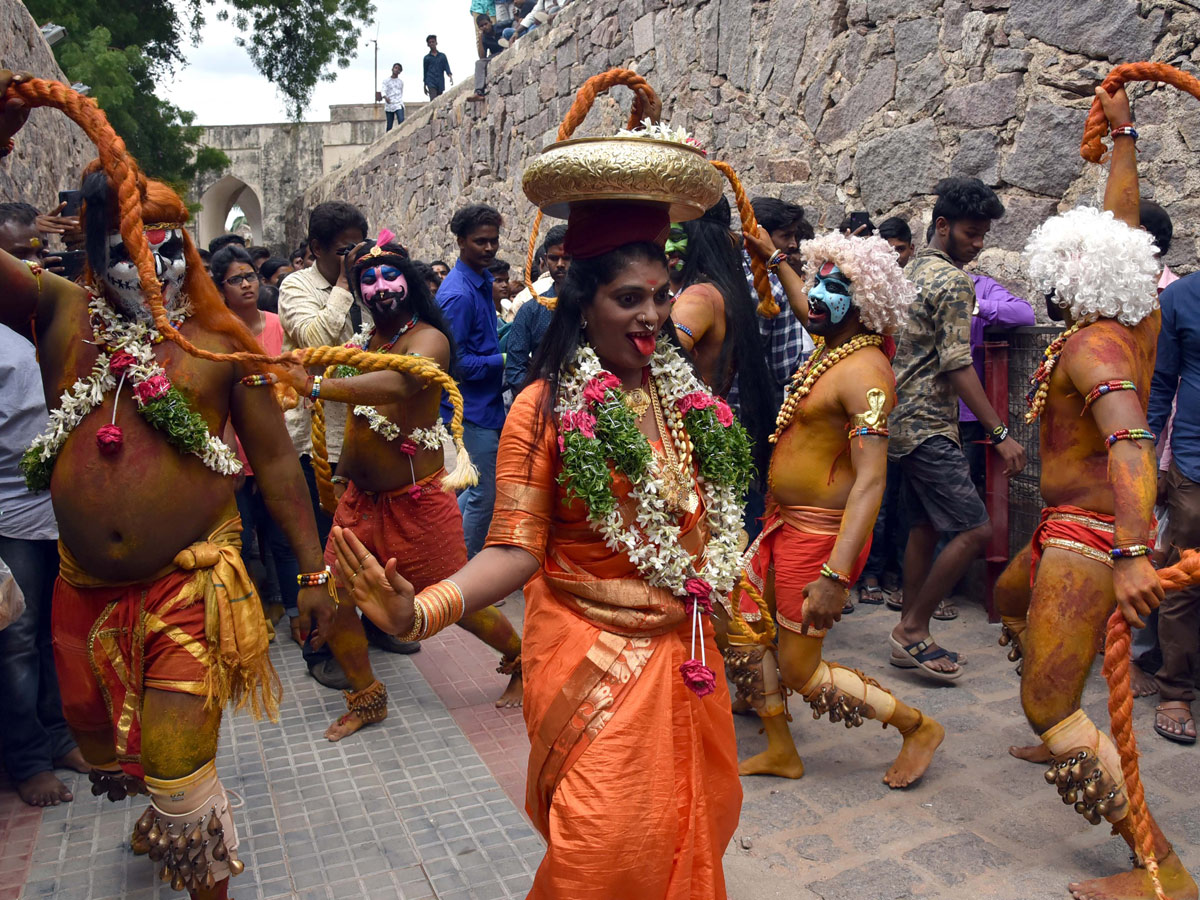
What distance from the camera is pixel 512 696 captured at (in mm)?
5004

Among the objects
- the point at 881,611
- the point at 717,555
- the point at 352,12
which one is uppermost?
the point at 352,12

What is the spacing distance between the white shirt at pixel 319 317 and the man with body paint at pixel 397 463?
31.0 inches

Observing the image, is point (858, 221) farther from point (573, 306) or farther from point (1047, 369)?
point (573, 306)

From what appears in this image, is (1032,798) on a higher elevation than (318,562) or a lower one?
lower

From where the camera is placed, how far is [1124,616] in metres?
3.00

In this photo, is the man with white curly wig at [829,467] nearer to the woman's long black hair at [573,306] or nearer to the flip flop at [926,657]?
the flip flop at [926,657]

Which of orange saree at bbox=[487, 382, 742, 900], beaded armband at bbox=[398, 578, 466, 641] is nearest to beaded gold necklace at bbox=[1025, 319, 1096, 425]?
orange saree at bbox=[487, 382, 742, 900]

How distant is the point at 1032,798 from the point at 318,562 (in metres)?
2.88

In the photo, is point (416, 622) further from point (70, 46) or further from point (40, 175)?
point (70, 46)

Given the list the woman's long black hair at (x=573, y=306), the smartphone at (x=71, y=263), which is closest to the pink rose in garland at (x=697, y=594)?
the woman's long black hair at (x=573, y=306)

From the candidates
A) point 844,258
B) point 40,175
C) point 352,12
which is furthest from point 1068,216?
point 352,12

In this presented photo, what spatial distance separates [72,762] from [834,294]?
379 cm

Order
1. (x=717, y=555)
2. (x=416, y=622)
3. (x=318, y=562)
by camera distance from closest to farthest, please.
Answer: (x=416, y=622)
(x=717, y=555)
(x=318, y=562)

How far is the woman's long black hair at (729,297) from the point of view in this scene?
185 inches
